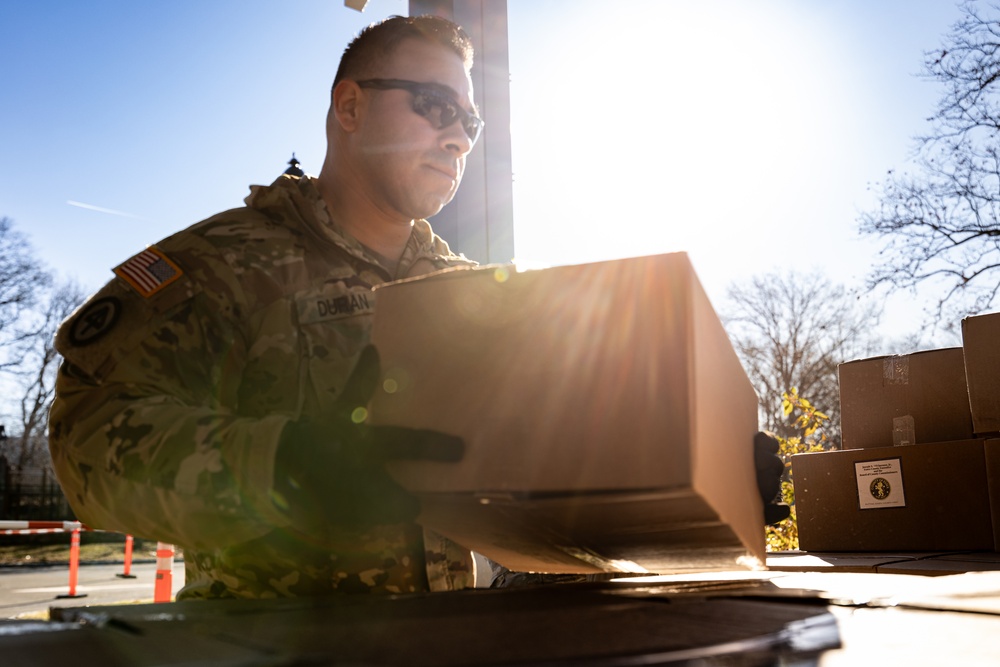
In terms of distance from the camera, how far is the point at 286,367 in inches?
61.7

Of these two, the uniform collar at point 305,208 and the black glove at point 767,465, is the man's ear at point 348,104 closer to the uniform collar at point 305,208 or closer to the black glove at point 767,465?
the uniform collar at point 305,208

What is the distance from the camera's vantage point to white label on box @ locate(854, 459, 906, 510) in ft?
8.50

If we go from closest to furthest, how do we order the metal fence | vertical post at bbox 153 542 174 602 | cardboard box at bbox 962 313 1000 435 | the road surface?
cardboard box at bbox 962 313 1000 435, vertical post at bbox 153 542 174 602, the road surface, the metal fence

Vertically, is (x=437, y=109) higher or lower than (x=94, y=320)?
higher

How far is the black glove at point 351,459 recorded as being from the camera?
3.19 feet

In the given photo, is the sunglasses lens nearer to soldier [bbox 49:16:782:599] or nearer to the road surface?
soldier [bbox 49:16:782:599]

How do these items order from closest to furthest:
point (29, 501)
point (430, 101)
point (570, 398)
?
point (570, 398) < point (430, 101) < point (29, 501)

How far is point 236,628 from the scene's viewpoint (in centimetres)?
85

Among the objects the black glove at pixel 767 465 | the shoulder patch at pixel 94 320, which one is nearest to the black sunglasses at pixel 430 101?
the shoulder patch at pixel 94 320

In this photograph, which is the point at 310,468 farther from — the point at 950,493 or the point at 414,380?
the point at 950,493

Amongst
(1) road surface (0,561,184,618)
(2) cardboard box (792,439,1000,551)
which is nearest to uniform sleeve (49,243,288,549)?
(2) cardboard box (792,439,1000,551)

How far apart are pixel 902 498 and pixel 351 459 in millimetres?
2205

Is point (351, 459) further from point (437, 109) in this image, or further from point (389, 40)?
point (389, 40)

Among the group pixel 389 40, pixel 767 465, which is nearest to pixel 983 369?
pixel 767 465
